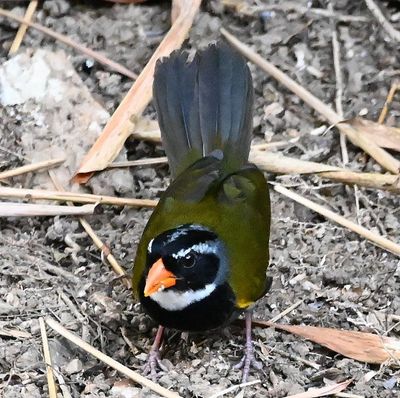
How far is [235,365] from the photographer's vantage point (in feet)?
12.0

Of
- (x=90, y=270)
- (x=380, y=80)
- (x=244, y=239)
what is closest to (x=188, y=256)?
(x=244, y=239)

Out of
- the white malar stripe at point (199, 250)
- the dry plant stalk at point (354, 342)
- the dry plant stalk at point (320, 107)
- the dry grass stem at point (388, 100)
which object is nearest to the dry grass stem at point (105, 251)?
the white malar stripe at point (199, 250)

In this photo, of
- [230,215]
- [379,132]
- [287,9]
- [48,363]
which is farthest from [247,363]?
[287,9]

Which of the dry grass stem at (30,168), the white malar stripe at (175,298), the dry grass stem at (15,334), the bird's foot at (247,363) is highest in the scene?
the dry grass stem at (30,168)

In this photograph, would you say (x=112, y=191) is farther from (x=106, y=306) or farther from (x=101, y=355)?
(x=101, y=355)

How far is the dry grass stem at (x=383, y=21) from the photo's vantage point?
4867 millimetres

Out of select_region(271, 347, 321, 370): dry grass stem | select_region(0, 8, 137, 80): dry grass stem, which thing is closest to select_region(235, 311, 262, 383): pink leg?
select_region(271, 347, 321, 370): dry grass stem

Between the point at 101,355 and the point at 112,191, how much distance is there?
0.95 m

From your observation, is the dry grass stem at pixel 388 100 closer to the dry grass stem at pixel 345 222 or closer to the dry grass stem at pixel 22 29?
the dry grass stem at pixel 345 222

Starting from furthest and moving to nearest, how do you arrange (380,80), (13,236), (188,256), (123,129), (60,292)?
(380,80) < (123,129) < (13,236) < (60,292) < (188,256)

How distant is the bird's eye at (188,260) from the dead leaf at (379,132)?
4.34 ft

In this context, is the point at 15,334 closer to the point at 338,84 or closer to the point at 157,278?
the point at 157,278

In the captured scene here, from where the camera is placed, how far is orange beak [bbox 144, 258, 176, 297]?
3.43 m

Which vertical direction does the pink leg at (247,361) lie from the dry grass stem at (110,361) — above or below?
below
